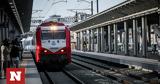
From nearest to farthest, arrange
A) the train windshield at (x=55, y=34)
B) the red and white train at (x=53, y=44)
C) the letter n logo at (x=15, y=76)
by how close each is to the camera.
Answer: the letter n logo at (x=15, y=76) < the red and white train at (x=53, y=44) < the train windshield at (x=55, y=34)

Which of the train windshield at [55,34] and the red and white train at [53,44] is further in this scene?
the train windshield at [55,34]

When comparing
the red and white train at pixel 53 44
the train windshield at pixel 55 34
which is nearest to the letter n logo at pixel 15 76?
the red and white train at pixel 53 44

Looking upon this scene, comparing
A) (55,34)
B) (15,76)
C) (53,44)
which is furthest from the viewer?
(55,34)

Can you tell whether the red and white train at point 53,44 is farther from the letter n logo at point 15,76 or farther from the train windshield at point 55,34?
the letter n logo at point 15,76

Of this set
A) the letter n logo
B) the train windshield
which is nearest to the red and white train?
the train windshield

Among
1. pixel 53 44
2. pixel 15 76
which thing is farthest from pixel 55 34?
pixel 15 76

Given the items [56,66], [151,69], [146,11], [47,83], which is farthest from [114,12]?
[47,83]

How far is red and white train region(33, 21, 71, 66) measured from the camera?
1124 inches

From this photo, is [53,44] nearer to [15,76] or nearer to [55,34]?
[55,34]

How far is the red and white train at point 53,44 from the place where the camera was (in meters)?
28.5

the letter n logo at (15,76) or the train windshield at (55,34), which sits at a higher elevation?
the train windshield at (55,34)

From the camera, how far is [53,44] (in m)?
29.0

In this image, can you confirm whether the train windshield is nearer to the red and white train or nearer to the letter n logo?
the red and white train

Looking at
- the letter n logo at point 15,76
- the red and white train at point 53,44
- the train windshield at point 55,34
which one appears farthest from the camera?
the train windshield at point 55,34
